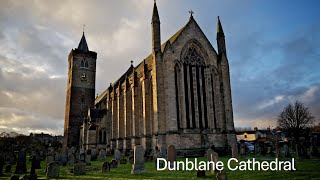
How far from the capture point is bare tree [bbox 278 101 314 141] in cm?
4919

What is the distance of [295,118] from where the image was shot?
50.3 m

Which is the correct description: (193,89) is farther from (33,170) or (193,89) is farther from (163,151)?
(33,170)

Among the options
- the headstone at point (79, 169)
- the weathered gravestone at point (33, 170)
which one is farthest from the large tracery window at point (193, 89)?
the weathered gravestone at point (33, 170)

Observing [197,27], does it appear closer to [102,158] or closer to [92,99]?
[102,158]

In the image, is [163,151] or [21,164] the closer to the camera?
Result: [21,164]

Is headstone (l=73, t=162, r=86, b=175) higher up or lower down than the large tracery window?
lower down

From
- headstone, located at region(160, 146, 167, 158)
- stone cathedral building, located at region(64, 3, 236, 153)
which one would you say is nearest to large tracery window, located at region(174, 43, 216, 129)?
stone cathedral building, located at region(64, 3, 236, 153)

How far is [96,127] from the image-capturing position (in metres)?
37.6

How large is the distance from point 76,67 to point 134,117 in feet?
81.3

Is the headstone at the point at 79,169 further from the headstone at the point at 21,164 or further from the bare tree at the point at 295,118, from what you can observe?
the bare tree at the point at 295,118

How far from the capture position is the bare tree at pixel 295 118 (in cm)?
4919

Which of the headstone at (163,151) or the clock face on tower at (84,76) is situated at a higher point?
the clock face on tower at (84,76)

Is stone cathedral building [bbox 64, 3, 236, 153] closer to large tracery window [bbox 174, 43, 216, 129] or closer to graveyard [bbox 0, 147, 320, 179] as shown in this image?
large tracery window [bbox 174, 43, 216, 129]

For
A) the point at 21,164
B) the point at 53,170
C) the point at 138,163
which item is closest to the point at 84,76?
the point at 21,164
